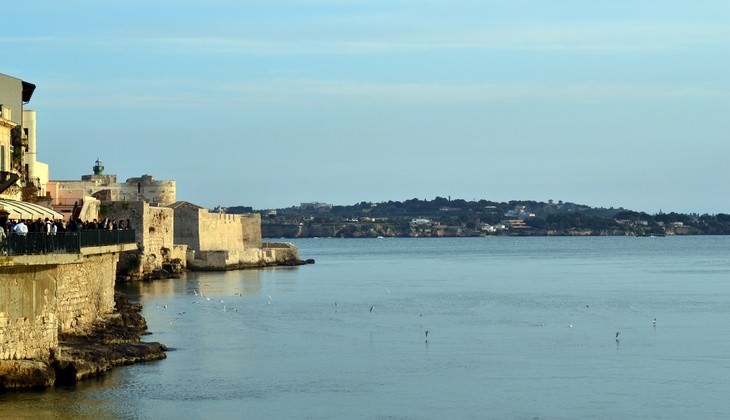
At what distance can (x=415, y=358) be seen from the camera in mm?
26828

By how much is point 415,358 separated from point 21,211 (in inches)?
321

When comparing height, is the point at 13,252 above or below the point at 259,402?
above

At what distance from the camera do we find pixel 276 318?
1425 inches

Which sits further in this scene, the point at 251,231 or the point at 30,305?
the point at 251,231

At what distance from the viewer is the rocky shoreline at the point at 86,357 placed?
19.3 metres

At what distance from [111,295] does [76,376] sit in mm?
9727

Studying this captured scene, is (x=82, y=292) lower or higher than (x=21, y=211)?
lower

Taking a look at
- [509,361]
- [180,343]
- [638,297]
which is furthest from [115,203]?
[509,361]

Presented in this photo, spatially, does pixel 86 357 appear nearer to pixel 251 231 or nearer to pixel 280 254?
pixel 280 254

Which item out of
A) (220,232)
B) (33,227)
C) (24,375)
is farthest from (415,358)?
(220,232)

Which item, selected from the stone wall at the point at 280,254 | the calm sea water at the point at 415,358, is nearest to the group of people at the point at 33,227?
the calm sea water at the point at 415,358

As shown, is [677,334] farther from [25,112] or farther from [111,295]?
[25,112]

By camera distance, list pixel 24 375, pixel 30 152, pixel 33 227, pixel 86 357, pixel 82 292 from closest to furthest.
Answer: pixel 24 375 → pixel 33 227 → pixel 86 357 → pixel 82 292 → pixel 30 152

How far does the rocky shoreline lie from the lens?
19281 mm
